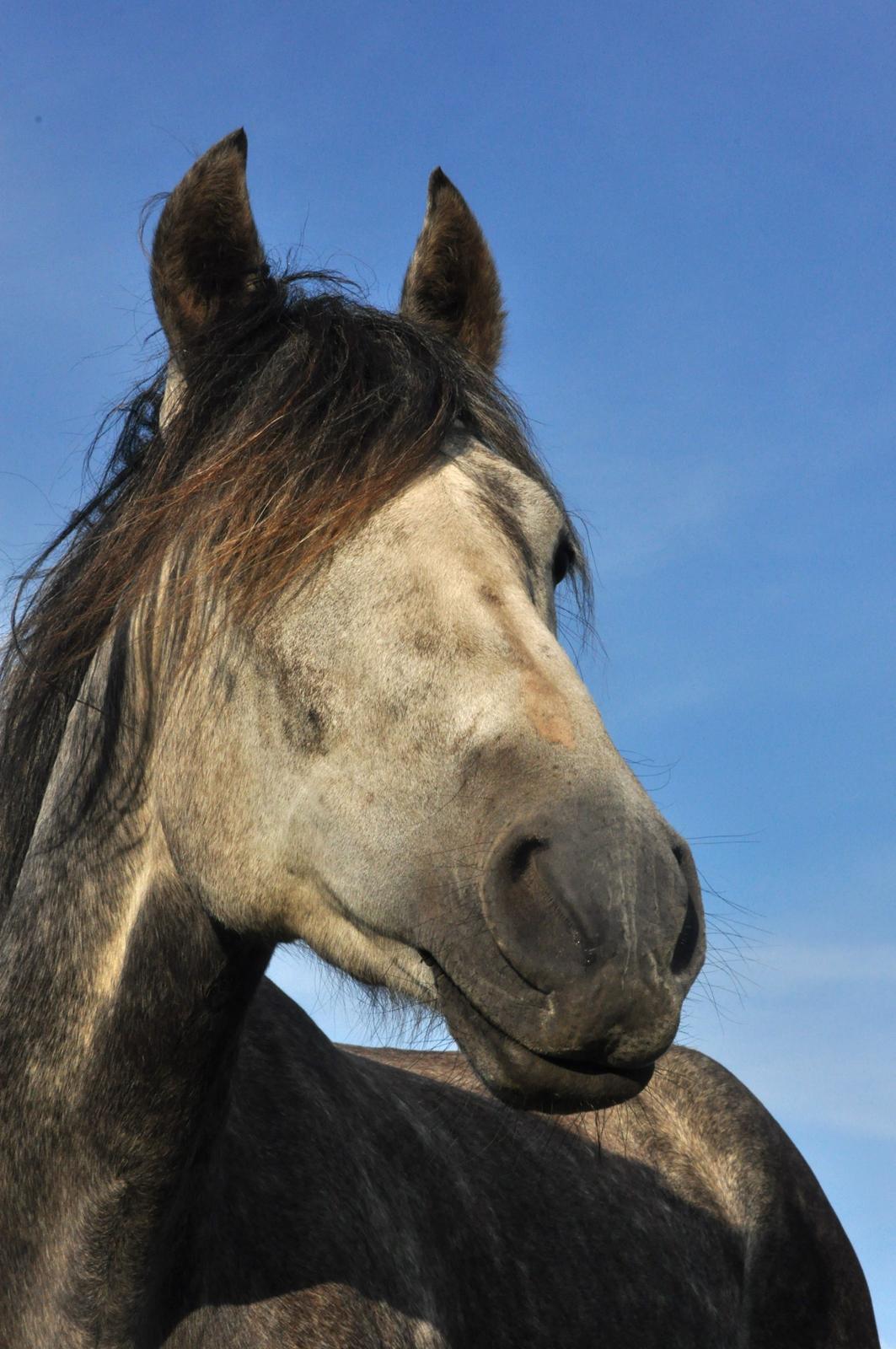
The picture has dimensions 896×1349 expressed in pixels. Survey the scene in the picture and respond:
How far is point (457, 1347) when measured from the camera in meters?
3.82

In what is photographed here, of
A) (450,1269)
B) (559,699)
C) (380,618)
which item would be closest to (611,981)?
(559,699)

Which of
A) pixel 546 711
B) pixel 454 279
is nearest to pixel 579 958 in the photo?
pixel 546 711

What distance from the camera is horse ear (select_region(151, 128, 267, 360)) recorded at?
3.20 meters

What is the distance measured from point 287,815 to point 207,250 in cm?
141

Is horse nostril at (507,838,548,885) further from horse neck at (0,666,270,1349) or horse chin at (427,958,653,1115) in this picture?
horse neck at (0,666,270,1349)

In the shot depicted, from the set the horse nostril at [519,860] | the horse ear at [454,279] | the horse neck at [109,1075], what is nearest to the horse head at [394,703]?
the horse nostril at [519,860]

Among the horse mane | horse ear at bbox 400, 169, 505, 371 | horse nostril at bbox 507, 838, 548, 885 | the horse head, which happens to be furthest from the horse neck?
horse ear at bbox 400, 169, 505, 371

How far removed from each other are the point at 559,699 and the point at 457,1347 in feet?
7.24

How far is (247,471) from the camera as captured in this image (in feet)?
9.95

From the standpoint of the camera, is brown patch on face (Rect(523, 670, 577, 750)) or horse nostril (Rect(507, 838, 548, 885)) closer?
horse nostril (Rect(507, 838, 548, 885))

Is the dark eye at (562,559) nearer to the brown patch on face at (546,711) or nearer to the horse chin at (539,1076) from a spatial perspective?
the brown patch on face at (546,711)

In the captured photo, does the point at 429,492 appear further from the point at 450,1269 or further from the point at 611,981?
the point at 450,1269

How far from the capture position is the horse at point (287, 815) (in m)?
2.46

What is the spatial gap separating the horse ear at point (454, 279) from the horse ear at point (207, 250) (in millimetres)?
551
